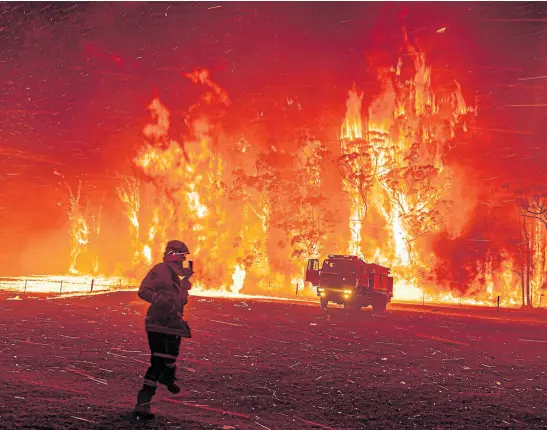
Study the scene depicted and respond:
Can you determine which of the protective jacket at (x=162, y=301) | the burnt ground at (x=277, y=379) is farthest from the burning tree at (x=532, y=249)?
the protective jacket at (x=162, y=301)

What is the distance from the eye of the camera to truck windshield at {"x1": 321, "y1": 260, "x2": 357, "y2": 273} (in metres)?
28.6

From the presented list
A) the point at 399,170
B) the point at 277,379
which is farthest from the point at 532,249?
the point at 277,379

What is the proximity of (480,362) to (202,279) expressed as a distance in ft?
144

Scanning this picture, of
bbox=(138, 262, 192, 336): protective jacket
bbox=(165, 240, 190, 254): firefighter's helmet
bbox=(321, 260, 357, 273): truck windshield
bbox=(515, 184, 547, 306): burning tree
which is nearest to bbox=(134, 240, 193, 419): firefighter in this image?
bbox=(138, 262, 192, 336): protective jacket

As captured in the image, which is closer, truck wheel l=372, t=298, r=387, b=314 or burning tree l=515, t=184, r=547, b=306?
truck wheel l=372, t=298, r=387, b=314

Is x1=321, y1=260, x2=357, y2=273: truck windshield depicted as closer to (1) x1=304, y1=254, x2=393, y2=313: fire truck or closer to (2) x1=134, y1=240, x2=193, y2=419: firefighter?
(1) x1=304, y1=254, x2=393, y2=313: fire truck

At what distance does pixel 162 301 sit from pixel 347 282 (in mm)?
22120

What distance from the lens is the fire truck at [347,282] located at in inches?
1107

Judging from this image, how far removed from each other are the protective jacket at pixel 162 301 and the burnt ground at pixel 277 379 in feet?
3.20

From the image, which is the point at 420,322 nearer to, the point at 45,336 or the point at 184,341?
the point at 184,341

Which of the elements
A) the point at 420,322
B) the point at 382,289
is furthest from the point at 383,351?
the point at 382,289

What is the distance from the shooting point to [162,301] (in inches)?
263

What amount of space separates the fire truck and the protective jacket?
859 inches

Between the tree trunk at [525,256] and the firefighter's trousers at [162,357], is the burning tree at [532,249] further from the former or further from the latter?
the firefighter's trousers at [162,357]
